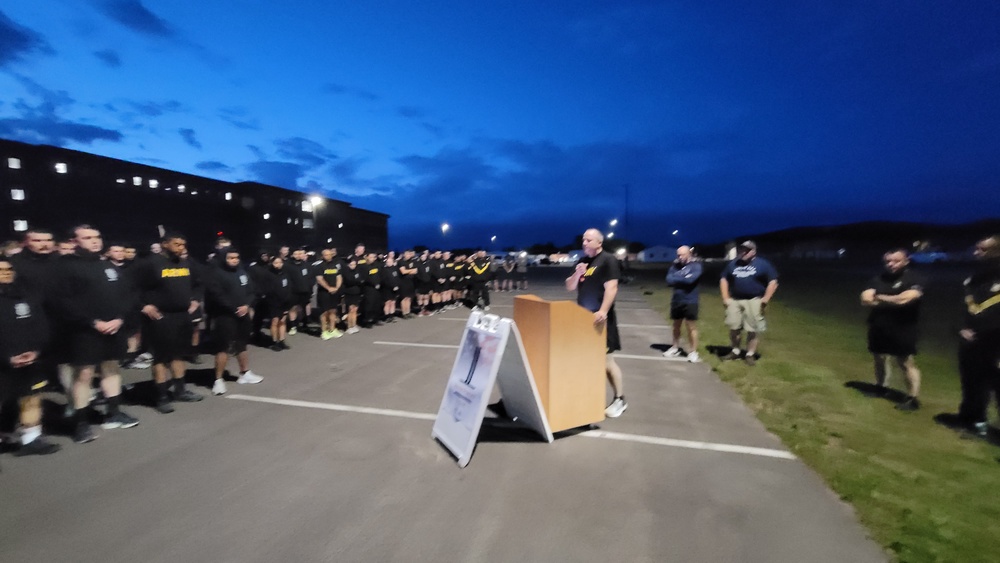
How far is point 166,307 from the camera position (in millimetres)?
5641

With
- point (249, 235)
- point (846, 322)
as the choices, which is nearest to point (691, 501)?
point (846, 322)

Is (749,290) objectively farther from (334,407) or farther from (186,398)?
(186,398)

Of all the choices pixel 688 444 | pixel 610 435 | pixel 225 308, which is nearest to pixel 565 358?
pixel 610 435

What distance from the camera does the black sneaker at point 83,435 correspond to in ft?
15.5

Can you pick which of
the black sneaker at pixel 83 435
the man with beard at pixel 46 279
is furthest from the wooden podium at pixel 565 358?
the man with beard at pixel 46 279

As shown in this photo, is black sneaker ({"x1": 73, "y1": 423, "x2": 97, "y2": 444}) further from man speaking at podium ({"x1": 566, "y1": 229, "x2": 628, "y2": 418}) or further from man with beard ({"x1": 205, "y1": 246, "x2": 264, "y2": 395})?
man speaking at podium ({"x1": 566, "y1": 229, "x2": 628, "y2": 418})

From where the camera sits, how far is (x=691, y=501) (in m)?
3.58

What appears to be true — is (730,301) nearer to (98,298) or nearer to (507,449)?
(507,449)

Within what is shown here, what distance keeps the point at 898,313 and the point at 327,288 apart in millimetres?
9769

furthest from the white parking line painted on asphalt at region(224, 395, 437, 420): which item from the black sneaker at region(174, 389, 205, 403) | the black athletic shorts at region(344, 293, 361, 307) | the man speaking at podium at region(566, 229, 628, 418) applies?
the black athletic shorts at region(344, 293, 361, 307)

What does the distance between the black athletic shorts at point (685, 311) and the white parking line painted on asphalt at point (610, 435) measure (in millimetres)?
3883

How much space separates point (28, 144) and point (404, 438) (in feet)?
138

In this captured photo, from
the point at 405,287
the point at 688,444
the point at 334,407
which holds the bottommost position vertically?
the point at 688,444

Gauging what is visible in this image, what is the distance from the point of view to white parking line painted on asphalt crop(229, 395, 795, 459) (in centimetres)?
448
